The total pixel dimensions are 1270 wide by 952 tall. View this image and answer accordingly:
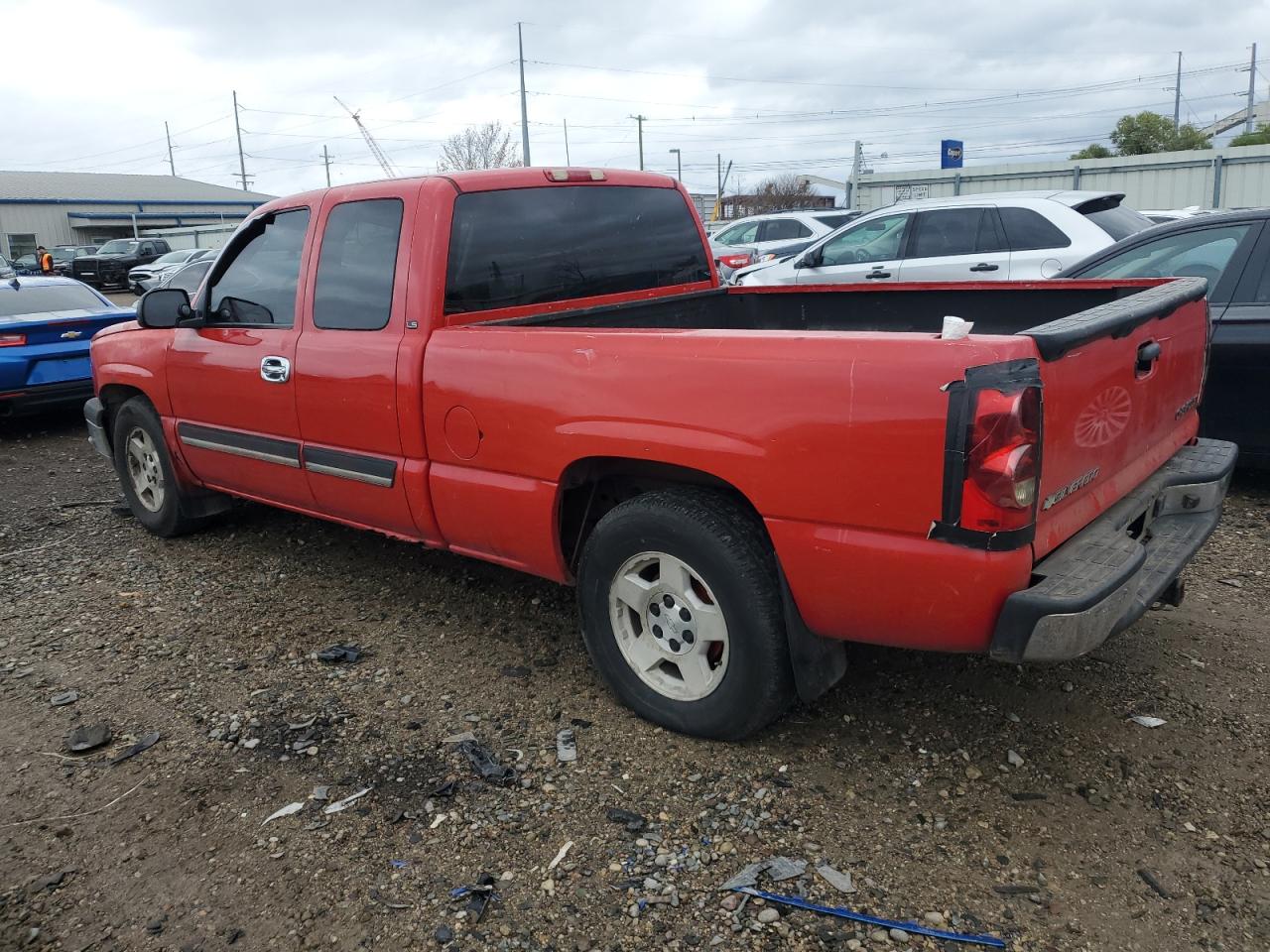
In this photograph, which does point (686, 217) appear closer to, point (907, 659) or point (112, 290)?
point (907, 659)

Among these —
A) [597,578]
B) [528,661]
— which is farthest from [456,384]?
[528,661]

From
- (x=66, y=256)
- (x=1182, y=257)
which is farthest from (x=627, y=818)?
(x=66, y=256)

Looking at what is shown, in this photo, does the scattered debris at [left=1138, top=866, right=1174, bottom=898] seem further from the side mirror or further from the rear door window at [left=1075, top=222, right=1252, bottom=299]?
the side mirror

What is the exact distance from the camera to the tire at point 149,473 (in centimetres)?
550

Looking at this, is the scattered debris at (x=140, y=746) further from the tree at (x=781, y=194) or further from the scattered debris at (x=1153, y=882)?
the tree at (x=781, y=194)

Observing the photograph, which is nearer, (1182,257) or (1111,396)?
(1111,396)

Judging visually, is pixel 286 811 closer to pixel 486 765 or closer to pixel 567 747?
pixel 486 765

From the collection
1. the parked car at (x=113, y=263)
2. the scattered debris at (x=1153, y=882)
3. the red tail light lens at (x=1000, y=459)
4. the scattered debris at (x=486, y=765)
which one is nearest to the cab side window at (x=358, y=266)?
the scattered debris at (x=486, y=765)

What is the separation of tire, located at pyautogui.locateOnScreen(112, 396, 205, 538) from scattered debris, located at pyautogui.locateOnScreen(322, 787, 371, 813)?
9.88ft

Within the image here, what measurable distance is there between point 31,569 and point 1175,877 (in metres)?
5.50

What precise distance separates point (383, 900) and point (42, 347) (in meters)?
7.78

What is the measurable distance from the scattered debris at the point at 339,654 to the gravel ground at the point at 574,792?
4 centimetres

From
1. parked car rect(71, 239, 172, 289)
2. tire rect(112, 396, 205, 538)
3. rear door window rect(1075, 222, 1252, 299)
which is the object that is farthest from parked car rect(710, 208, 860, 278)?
parked car rect(71, 239, 172, 289)

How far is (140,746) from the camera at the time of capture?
3.47 meters
